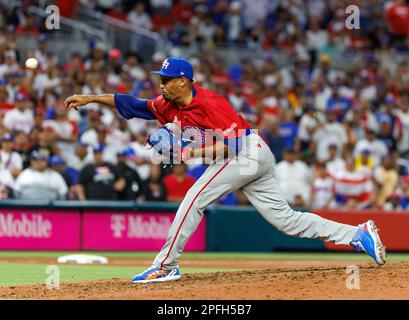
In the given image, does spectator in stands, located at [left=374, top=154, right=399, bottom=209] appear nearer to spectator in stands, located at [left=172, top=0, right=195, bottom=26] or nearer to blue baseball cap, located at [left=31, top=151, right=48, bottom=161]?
blue baseball cap, located at [left=31, top=151, right=48, bottom=161]

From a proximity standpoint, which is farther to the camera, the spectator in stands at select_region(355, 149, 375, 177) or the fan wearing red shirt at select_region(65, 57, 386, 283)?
the spectator in stands at select_region(355, 149, 375, 177)

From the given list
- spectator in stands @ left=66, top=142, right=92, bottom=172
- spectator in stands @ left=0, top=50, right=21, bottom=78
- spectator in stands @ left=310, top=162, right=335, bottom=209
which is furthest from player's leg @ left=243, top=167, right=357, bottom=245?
spectator in stands @ left=0, top=50, right=21, bottom=78

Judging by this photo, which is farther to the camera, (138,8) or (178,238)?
(138,8)

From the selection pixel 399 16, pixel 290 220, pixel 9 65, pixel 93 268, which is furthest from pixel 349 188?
pixel 399 16

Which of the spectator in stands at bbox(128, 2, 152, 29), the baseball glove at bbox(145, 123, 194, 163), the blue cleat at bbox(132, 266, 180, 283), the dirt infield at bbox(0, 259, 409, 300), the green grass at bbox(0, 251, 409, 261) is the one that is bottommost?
the green grass at bbox(0, 251, 409, 261)

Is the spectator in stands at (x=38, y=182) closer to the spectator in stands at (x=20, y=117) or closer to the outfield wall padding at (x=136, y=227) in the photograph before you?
the outfield wall padding at (x=136, y=227)

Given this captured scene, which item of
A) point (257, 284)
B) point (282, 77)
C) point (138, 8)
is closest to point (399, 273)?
point (257, 284)
